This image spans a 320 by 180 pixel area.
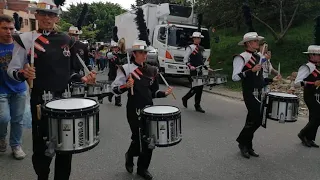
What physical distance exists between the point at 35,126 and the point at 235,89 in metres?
10.8

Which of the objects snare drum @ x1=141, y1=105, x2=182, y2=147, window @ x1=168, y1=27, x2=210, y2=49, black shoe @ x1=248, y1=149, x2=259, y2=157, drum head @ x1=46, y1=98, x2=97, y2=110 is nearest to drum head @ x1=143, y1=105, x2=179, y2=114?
snare drum @ x1=141, y1=105, x2=182, y2=147

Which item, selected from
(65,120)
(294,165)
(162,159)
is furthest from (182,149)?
(65,120)

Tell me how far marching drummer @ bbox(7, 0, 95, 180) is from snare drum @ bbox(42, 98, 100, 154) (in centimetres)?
26

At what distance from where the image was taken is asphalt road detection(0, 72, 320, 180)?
4.55 metres

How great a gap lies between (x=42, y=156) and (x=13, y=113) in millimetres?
1814

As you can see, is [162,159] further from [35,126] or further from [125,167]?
[35,126]

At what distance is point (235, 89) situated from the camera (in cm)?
1334

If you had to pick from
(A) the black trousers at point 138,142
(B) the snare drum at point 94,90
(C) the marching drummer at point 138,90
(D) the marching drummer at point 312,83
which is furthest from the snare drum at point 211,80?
(A) the black trousers at point 138,142

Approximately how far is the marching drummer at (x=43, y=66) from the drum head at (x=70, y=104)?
0.21m

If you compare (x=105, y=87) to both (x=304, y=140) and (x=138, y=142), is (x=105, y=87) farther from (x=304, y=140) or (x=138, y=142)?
(x=304, y=140)

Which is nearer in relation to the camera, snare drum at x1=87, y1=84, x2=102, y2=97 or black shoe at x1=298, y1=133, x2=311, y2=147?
black shoe at x1=298, y1=133, x2=311, y2=147

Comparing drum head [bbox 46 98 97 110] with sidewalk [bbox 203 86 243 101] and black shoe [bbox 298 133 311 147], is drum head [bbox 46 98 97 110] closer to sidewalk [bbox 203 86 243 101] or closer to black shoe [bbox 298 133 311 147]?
black shoe [bbox 298 133 311 147]

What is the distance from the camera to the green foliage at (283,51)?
51.2ft

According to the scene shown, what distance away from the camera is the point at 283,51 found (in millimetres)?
17141
